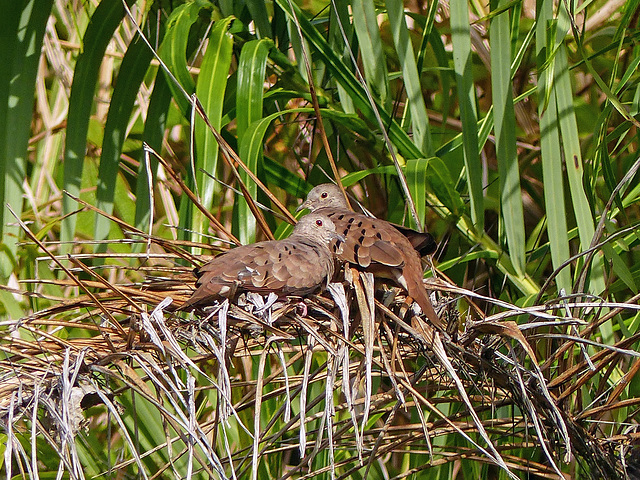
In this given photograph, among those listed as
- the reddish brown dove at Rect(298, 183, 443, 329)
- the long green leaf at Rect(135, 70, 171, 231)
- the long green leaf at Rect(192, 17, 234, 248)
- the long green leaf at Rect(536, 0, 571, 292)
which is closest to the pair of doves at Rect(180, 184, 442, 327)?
the reddish brown dove at Rect(298, 183, 443, 329)

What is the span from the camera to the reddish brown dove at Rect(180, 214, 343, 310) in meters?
1.71

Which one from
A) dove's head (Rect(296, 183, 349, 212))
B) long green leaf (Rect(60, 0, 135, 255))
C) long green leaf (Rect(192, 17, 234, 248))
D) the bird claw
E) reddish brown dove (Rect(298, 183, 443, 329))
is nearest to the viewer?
the bird claw

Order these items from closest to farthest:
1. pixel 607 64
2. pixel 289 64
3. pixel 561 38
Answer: pixel 561 38 → pixel 289 64 → pixel 607 64

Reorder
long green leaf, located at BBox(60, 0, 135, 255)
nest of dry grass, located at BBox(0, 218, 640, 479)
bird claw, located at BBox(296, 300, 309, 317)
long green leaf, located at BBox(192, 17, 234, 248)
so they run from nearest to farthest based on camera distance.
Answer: nest of dry grass, located at BBox(0, 218, 640, 479) < bird claw, located at BBox(296, 300, 309, 317) < long green leaf, located at BBox(192, 17, 234, 248) < long green leaf, located at BBox(60, 0, 135, 255)

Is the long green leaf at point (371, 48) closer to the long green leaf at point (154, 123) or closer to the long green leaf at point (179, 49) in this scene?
the long green leaf at point (179, 49)

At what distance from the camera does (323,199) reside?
9.11 feet

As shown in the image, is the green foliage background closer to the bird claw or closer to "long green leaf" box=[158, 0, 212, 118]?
"long green leaf" box=[158, 0, 212, 118]

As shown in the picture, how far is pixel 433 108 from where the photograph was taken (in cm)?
362

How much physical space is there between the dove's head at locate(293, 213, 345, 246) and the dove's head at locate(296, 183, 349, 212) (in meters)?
0.36

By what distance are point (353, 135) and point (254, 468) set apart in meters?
1.33

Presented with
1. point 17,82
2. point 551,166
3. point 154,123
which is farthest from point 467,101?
point 17,82

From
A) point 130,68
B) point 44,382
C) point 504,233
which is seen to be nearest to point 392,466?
point 504,233

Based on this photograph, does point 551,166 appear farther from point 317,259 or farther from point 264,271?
point 264,271

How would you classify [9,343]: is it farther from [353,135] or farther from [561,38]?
[561,38]
